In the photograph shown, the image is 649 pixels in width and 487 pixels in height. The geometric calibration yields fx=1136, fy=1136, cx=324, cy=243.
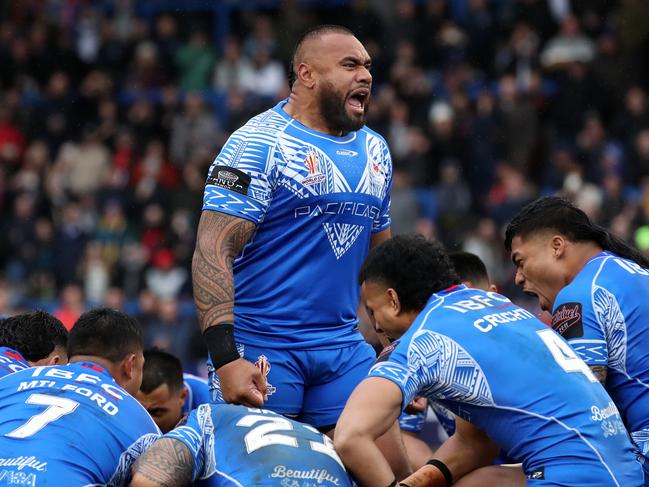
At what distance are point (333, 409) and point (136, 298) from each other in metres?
12.6

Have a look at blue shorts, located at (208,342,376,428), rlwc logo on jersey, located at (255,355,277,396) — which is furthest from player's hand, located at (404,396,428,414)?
rlwc logo on jersey, located at (255,355,277,396)

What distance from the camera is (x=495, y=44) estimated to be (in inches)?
720

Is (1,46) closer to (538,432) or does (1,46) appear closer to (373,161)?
(373,161)

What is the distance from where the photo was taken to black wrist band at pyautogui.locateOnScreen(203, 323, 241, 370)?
5320 millimetres

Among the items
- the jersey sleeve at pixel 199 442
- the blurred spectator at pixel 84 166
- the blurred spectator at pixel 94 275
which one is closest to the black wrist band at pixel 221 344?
the jersey sleeve at pixel 199 442

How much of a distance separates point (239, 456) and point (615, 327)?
1.91 metres

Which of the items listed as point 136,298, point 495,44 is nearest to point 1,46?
point 136,298

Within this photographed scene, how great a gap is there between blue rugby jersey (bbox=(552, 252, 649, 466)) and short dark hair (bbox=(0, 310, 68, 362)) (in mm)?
2906

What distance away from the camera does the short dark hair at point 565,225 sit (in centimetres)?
574

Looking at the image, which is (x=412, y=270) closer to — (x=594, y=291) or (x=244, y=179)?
(x=594, y=291)

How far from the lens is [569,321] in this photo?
5.35 meters

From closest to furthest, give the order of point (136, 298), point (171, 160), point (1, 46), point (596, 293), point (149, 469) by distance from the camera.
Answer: point (149, 469) < point (596, 293) < point (136, 298) < point (171, 160) < point (1, 46)

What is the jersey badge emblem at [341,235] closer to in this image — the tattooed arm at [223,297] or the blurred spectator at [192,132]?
the tattooed arm at [223,297]

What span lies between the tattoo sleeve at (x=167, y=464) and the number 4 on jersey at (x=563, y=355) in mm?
1603
